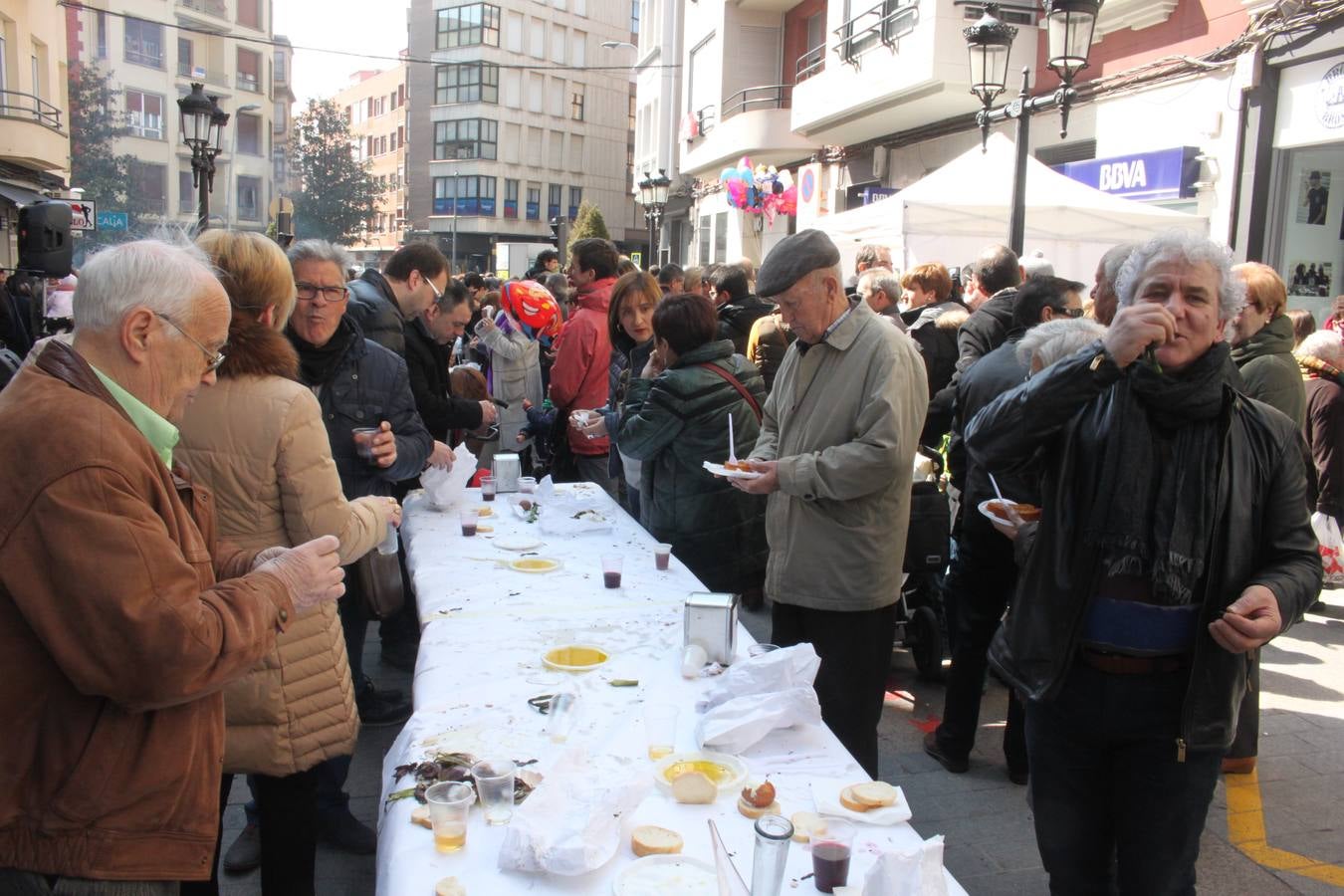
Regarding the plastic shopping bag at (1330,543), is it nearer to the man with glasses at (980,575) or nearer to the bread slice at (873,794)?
the man with glasses at (980,575)

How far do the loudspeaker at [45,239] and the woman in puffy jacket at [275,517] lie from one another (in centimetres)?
550

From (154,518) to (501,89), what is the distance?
198 feet

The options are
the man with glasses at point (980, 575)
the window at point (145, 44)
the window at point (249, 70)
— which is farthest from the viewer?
the window at point (249, 70)

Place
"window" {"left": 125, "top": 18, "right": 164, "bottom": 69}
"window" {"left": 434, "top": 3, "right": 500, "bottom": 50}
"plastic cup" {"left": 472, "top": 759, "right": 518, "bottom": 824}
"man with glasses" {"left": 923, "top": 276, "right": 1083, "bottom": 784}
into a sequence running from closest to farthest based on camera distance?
"plastic cup" {"left": 472, "top": 759, "right": 518, "bottom": 824} < "man with glasses" {"left": 923, "top": 276, "right": 1083, "bottom": 784} < "window" {"left": 125, "top": 18, "right": 164, "bottom": 69} < "window" {"left": 434, "top": 3, "right": 500, "bottom": 50}

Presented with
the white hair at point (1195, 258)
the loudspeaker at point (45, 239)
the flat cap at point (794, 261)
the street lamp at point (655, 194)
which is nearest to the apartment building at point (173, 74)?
the street lamp at point (655, 194)

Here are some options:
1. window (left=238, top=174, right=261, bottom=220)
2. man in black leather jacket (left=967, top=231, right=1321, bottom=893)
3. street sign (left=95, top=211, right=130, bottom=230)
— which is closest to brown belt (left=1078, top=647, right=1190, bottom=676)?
man in black leather jacket (left=967, top=231, right=1321, bottom=893)

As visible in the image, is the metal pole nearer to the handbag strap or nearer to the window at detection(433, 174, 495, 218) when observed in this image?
the handbag strap

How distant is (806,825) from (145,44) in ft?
167

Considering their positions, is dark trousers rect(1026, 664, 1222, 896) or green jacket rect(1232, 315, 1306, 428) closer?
dark trousers rect(1026, 664, 1222, 896)

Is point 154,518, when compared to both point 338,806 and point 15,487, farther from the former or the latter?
point 338,806

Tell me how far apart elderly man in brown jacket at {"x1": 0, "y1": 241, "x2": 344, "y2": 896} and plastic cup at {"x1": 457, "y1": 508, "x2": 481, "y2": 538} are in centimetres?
230

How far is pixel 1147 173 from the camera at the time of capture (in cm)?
986

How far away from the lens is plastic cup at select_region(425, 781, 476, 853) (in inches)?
73.0

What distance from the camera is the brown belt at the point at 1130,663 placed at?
87.8 inches
